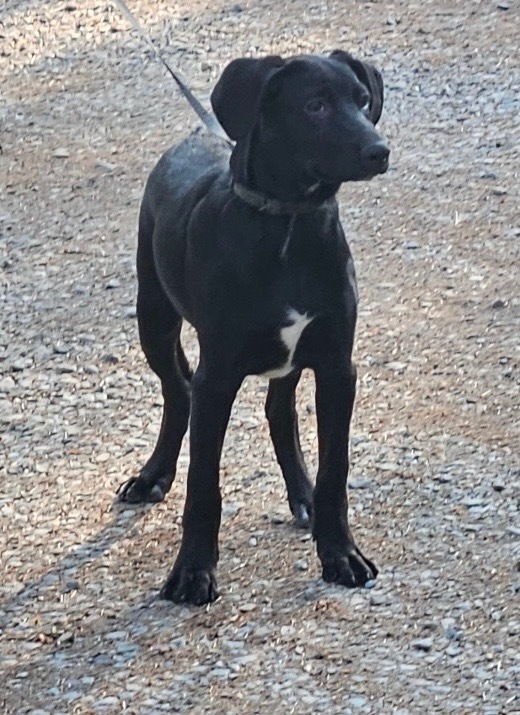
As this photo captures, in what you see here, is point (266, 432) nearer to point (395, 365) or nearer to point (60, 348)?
point (395, 365)

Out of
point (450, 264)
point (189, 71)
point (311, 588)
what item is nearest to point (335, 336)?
point (311, 588)

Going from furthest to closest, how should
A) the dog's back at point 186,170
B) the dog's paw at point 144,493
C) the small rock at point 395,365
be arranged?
the small rock at point 395,365
the dog's paw at point 144,493
the dog's back at point 186,170

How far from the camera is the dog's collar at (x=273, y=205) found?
3.95 m

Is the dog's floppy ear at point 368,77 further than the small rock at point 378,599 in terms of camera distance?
No

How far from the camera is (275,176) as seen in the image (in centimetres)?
394

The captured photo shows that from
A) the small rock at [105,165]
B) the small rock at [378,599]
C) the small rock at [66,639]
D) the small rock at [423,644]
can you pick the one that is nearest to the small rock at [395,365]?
the small rock at [378,599]

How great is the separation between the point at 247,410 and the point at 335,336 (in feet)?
4.80

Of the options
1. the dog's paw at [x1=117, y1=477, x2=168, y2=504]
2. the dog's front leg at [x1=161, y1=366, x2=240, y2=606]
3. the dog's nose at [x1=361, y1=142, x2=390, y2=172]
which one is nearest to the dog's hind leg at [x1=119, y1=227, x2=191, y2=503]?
the dog's paw at [x1=117, y1=477, x2=168, y2=504]

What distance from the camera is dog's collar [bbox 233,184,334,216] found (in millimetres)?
3953

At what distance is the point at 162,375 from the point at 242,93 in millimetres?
1224

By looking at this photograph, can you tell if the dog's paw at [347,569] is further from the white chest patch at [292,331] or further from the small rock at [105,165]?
the small rock at [105,165]

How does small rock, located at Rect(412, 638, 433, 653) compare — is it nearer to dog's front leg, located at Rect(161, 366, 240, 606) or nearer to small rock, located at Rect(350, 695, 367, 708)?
small rock, located at Rect(350, 695, 367, 708)

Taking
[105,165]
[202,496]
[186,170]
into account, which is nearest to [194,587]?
[202,496]

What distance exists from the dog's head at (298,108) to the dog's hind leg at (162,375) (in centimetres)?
89
